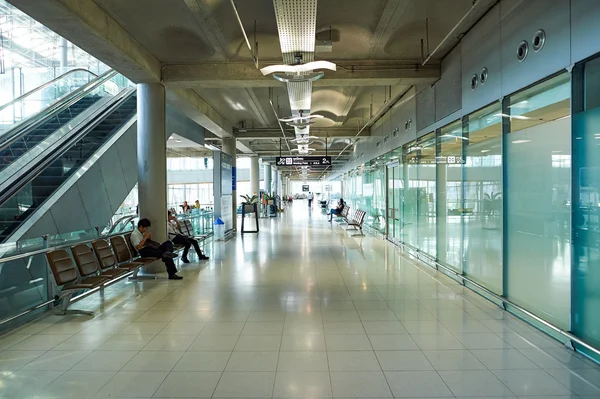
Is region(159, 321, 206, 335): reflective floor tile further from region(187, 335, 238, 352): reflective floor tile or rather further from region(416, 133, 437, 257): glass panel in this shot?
region(416, 133, 437, 257): glass panel

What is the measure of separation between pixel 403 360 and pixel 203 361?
1.73 m

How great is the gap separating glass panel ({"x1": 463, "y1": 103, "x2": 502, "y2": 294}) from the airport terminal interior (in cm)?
4

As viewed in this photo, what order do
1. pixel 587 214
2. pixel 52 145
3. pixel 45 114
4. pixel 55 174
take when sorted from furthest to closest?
pixel 45 114
pixel 52 145
pixel 55 174
pixel 587 214

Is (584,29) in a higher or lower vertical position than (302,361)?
higher

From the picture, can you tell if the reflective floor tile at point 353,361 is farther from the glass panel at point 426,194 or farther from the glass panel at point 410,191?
the glass panel at point 410,191

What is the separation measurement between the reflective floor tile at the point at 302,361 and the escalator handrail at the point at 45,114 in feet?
25.1

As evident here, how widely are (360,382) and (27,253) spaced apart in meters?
4.04

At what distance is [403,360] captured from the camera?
3133mm

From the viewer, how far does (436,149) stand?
702 centimetres

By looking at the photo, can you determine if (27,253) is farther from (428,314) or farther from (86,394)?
(428,314)

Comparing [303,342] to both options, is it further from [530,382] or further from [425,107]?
[425,107]

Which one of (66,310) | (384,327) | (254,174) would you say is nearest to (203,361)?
(384,327)

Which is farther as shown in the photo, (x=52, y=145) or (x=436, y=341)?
(x=52, y=145)

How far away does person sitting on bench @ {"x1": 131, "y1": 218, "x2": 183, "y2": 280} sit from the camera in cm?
618
